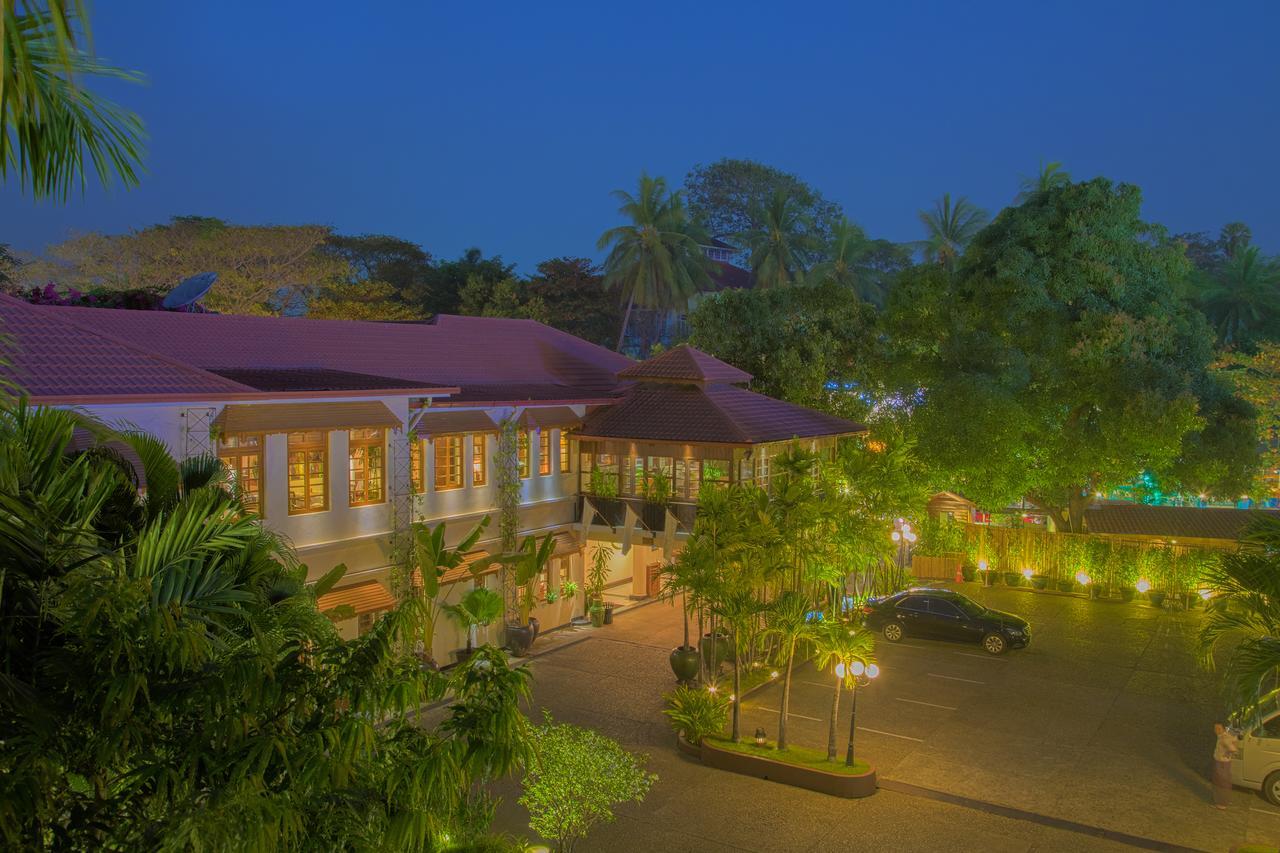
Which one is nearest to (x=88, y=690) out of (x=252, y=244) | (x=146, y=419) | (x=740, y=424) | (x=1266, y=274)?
(x=146, y=419)

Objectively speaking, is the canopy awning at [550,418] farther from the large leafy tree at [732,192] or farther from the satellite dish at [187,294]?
the large leafy tree at [732,192]

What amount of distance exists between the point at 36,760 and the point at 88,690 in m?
0.60

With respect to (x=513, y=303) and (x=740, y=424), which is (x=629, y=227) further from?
(x=740, y=424)

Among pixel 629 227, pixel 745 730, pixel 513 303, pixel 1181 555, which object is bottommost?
pixel 745 730

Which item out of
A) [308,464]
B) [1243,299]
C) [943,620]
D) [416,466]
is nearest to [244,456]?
[308,464]

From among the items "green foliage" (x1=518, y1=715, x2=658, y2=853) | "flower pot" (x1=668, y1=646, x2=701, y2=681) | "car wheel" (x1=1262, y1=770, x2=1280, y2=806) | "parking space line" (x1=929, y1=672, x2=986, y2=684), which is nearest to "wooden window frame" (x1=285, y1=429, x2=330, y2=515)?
"flower pot" (x1=668, y1=646, x2=701, y2=681)

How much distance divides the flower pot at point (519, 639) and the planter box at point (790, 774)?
8149 mm

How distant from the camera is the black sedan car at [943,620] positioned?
2661 centimetres

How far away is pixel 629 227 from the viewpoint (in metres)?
50.8

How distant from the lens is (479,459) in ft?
87.2

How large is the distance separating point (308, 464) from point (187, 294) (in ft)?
19.7

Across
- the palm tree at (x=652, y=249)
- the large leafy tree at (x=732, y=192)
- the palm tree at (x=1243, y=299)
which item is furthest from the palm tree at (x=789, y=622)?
the large leafy tree at (x=732, y=192)

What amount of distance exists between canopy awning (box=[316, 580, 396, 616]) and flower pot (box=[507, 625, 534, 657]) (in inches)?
164

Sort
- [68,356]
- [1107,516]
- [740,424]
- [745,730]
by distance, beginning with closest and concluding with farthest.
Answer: [68,356] → [745,730] → [740,424] → [1107,516]
